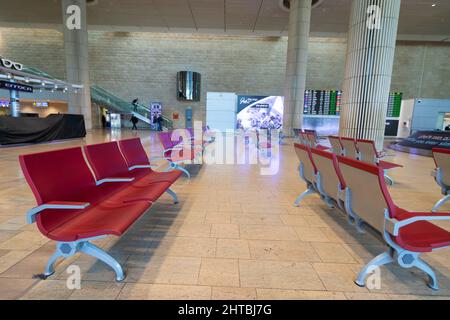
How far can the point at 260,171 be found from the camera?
631 centimetres

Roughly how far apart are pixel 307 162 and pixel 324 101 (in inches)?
763

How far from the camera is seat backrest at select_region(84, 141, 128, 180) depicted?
2.70 meters

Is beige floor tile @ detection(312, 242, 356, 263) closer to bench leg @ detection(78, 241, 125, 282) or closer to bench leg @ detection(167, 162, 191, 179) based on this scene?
bench leg @ detection(78, 241, 125, 282)

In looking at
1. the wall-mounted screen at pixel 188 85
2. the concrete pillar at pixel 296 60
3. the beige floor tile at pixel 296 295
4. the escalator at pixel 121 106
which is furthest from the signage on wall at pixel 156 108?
the beige floor tile at pixel 296 295

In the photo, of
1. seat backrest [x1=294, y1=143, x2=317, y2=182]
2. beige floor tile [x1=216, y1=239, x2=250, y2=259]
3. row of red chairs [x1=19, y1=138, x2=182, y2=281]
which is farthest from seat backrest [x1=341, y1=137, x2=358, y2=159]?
row of red chairs [x1=19, y1=138, x2=182, y2=281]

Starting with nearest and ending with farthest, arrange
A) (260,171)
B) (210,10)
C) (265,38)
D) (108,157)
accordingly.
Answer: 1. (108,157)
2. (260,171)
3. (210,10)
4. (265,38)

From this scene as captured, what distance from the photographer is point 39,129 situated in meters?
10.4

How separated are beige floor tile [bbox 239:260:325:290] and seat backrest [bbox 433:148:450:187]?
9.03 ft

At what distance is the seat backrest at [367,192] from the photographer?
5.84 feet

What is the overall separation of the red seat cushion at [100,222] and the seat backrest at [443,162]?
3.90m

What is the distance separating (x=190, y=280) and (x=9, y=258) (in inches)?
63.5
